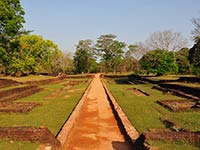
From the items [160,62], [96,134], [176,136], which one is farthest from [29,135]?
[160,62]

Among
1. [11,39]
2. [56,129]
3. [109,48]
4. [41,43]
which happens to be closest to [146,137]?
[56,129]

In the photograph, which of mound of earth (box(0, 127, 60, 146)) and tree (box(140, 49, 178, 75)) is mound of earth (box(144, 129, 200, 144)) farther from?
tree (box(140, 49, 178, 75))

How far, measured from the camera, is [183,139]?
21.1ft

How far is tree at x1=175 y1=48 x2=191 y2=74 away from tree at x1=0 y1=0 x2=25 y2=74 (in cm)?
2897

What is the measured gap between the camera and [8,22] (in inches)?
997

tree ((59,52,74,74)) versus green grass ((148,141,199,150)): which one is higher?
Result: tree ((59,52,74,74))

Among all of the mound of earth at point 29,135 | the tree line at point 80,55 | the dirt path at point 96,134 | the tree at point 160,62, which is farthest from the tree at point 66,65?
the mound of earth at point 29,135

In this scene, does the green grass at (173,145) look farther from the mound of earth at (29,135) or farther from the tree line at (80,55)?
the tree line at (80,55)

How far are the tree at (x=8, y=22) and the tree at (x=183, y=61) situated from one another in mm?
28974

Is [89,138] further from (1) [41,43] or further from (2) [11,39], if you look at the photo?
(1) [41,43]

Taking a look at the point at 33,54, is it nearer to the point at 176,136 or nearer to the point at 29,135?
the point at 29,135

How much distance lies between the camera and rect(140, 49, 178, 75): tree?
38562mm

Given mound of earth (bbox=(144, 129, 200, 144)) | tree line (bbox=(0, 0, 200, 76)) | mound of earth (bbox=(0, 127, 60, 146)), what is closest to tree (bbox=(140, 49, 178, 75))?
tree line (bbox=(0, 0, 200, 76))

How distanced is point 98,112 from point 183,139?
6.88 m
